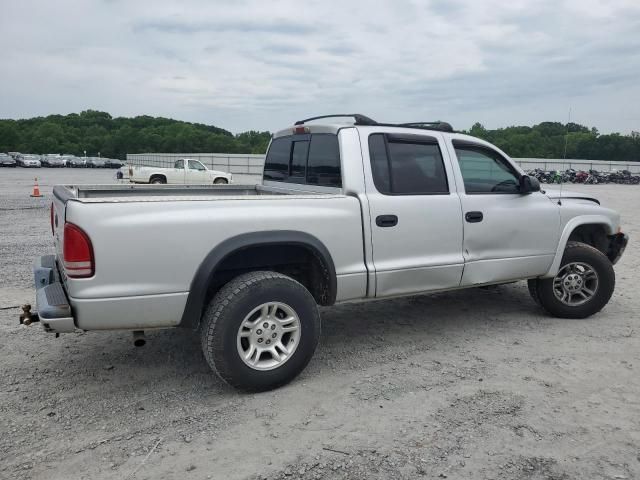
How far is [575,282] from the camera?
5402mm

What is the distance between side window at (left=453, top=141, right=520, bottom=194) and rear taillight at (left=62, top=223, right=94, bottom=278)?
312cm

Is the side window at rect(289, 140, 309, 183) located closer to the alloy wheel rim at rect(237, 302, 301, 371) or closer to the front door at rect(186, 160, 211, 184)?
the alloy wheel rim at rect(237, 302, 301, 371)

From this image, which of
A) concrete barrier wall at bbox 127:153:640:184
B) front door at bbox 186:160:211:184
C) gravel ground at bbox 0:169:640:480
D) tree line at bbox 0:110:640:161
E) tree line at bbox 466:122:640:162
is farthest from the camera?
tree line at bbox 0:110:640:161

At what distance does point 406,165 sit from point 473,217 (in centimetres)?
78

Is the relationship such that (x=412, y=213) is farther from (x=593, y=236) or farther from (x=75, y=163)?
(x=75, y=163)

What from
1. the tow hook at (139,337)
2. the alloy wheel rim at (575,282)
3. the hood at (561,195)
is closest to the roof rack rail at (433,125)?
the hood at (561,195)

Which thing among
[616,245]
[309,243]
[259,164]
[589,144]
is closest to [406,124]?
[309,243]

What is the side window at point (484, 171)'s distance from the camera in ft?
15.8

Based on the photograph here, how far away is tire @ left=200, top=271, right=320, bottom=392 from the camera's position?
11.5ft

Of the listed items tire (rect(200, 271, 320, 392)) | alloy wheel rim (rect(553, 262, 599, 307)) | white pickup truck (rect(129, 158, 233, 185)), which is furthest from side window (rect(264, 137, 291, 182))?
white pickup truck (rect(129, 158, 233, 185))

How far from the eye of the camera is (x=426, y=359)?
434 cm

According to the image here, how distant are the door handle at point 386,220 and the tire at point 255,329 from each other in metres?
0.82

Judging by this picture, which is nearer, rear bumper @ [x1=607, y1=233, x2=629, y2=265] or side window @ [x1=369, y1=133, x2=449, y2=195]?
side window @ [x1=369, y1=133, x2=449, y2=195]

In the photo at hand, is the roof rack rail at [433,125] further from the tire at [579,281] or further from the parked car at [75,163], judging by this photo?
the parked car at [75,163]
